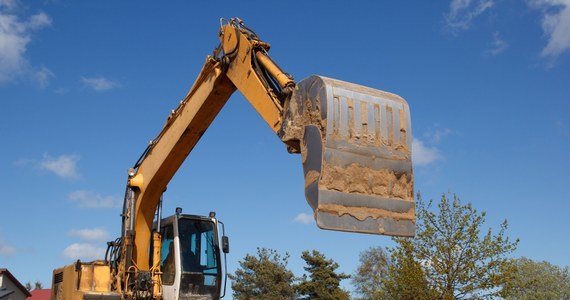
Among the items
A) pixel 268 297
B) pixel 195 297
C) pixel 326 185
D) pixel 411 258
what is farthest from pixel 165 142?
pixel 268 297

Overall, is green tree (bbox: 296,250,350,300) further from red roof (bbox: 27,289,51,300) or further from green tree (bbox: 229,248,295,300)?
red roof (bbox: 27,289,51,300)

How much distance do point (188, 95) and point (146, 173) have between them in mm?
1546

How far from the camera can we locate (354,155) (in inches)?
240

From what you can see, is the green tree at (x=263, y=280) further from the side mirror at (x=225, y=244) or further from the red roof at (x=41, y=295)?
the side mirror at (x=225, y=244)

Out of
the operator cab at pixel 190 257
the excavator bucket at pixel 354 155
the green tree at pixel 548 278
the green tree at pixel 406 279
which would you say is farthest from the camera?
the green tree at pixel 548 278

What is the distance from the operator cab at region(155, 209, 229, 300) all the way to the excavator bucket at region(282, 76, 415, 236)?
387cm

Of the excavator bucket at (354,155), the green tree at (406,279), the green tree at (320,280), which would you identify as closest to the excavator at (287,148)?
the excavator bucket at (354,155)

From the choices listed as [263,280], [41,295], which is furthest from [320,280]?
[41,295]

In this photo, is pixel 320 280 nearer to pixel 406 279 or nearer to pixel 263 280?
pixel 263 280

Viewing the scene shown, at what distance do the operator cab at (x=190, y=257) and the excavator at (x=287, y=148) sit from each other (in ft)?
0.05

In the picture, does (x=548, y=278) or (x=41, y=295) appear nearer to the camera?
(x=548, y=278)

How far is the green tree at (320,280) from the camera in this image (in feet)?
148

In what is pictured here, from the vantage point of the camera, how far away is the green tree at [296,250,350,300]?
148ft

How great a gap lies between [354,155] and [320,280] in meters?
40.8
